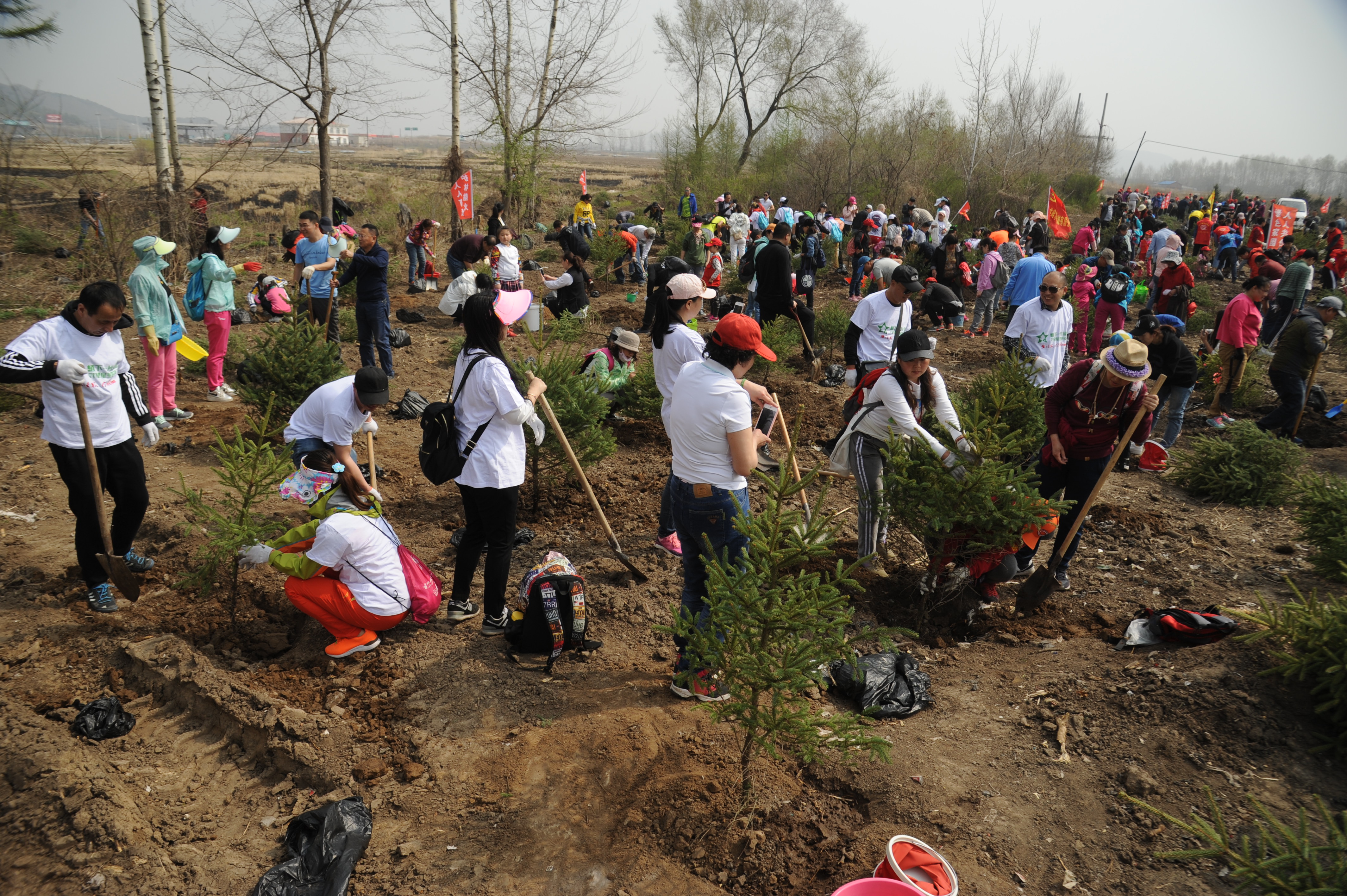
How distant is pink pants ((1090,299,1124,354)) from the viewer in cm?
1058

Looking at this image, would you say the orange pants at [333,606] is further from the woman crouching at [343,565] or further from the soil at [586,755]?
the soil at [586,755]

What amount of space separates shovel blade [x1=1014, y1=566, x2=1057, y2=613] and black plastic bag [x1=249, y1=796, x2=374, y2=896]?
427 centimetres

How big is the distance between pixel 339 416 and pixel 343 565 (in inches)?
36.1

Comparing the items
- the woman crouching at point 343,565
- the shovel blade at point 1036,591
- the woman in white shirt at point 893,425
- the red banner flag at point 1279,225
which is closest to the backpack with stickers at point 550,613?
the woman crouching at point 343,565

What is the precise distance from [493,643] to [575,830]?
153cm

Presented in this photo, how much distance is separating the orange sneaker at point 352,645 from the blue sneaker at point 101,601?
1508mm

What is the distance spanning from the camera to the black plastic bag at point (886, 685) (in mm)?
4141

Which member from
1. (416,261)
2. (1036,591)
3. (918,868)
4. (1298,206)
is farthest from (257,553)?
(1298,206)

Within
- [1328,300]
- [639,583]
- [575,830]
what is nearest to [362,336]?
[639,583]

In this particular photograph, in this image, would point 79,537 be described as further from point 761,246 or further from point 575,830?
point 761,246

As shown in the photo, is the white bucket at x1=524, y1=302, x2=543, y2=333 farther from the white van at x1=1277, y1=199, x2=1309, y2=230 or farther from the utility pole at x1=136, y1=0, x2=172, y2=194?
the white van at x1=1277, y1=199, x2=1309, y2=230

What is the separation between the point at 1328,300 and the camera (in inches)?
360

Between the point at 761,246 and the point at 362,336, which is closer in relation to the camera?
the point at 362,336

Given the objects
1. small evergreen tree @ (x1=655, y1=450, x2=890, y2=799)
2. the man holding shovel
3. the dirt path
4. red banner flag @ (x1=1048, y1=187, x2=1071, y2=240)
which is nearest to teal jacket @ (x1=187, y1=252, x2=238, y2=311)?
the dirt path
